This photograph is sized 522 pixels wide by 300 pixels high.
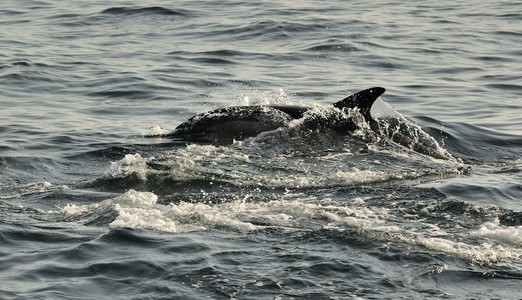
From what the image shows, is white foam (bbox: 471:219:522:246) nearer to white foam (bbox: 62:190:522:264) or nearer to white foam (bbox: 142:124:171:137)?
white foam (bbox: 62:190:522:264)

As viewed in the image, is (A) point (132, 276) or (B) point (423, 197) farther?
(B) point (423, 197)

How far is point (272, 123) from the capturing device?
551 inches

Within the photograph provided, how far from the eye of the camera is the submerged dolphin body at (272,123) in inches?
539

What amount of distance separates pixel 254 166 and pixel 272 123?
1.58 m

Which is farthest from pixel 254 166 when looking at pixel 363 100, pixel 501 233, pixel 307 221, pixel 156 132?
pixel 501 233

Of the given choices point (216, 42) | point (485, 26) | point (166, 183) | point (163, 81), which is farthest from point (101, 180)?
point (485, 26)

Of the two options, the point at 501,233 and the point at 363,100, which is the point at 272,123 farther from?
the point at 501,233

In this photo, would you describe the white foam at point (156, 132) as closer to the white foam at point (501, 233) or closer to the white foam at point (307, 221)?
the white foam at point (307, 221)

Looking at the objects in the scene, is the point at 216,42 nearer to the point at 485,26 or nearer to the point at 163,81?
the point at 163,81

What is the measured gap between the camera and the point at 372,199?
10.8 meters

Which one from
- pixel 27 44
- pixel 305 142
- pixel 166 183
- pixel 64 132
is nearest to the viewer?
pixel 166 183

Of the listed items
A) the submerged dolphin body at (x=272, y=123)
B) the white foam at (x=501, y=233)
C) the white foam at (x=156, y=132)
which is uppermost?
the white foam at (x=501, y=233)

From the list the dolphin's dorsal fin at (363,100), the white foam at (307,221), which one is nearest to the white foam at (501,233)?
the white foam at (307,221)

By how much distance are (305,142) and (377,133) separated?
100 cm
